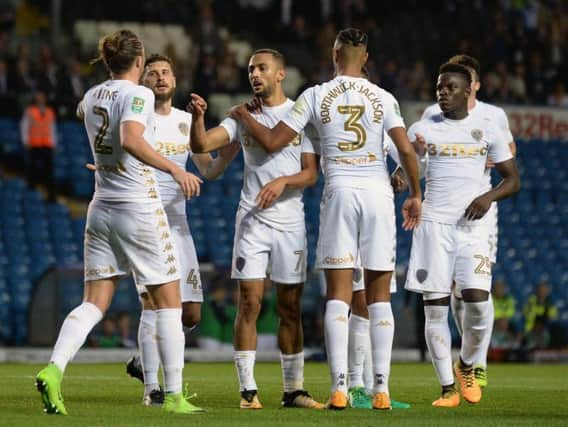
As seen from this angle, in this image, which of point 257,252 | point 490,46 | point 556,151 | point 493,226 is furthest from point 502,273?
point 257,252

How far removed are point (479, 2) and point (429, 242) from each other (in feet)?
64.4

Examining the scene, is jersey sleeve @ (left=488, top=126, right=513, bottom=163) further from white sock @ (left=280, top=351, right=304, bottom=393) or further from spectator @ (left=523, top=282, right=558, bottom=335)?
spectator @ (left=523, top=282, right=558, bottom=335)

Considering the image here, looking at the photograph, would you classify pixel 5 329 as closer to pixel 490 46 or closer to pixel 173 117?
pixel 173 117

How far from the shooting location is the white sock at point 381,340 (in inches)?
370

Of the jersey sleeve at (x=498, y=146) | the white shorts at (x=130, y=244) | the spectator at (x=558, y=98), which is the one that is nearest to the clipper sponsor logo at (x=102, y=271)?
the white shorts at (x=130, y=244)

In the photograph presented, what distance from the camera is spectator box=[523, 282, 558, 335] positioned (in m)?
21.1

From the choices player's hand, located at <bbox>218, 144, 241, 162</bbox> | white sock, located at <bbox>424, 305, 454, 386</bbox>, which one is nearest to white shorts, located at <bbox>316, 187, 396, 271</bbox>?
player's hand, located at <bbox>218, 144, 241, 162</bbox>

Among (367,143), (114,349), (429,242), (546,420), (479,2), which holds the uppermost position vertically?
(479,2)

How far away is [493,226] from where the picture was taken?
11.5 metres

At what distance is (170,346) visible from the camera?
29.2 ft

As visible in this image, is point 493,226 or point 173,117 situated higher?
point 173,117

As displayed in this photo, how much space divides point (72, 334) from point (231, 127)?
1931 mm

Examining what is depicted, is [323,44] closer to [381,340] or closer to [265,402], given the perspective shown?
[265,402]

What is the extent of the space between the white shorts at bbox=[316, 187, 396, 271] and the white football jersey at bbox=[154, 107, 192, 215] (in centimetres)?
165
